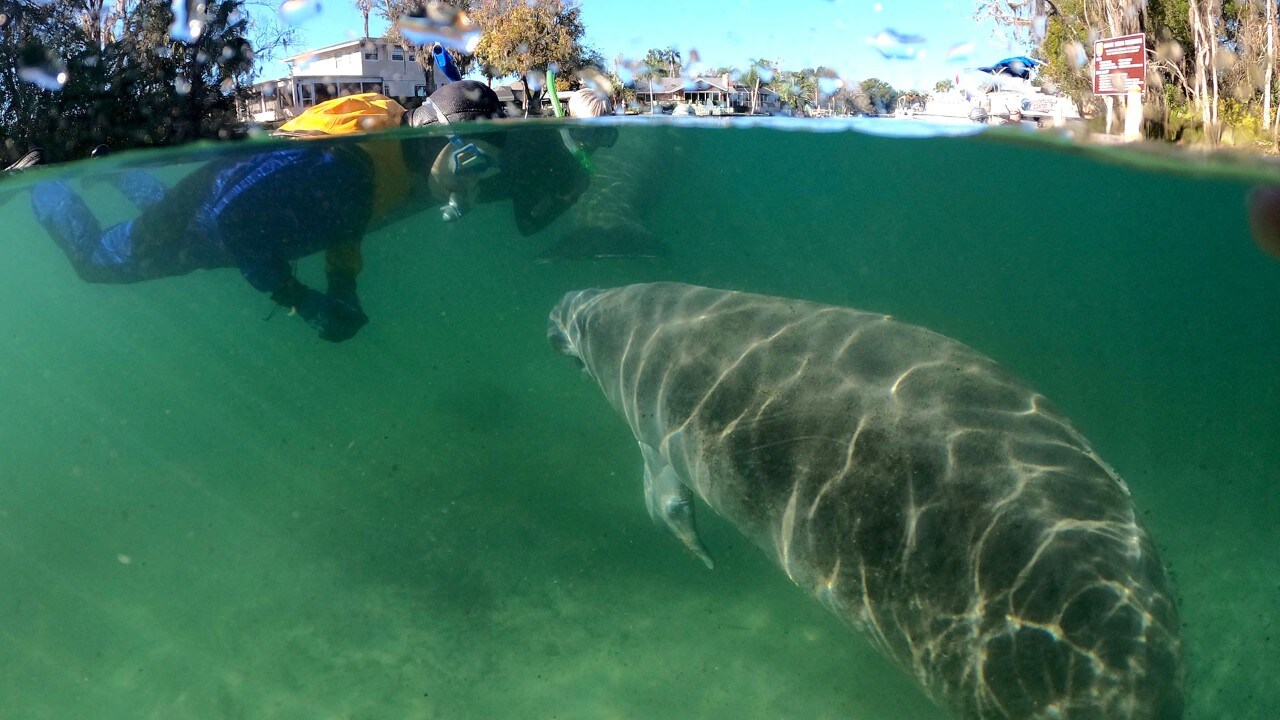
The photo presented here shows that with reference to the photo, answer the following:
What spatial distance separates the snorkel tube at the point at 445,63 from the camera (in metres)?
7.25

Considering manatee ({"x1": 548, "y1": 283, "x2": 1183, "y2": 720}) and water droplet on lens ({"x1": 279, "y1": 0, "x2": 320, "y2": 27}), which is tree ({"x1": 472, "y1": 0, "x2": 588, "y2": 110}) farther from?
manatee ({"x1": 548, "y1": 283, "x2": 1183, "y2": 720})

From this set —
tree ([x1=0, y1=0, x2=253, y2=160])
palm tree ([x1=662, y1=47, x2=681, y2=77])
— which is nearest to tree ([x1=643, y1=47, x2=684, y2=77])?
palm tree ([x1=662, y1=47, x2=681, y2=77])

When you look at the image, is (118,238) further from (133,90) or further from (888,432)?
(888,432)

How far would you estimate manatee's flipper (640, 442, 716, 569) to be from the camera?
514 centimetres

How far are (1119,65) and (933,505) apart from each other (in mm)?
5114

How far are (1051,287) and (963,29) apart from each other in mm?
16996

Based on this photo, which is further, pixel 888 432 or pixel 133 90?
pixel 133 90

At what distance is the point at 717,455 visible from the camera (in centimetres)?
443

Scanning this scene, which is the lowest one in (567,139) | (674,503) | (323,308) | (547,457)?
(547,457)

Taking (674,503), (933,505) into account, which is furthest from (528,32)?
A: (933,505)

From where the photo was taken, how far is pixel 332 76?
689cm

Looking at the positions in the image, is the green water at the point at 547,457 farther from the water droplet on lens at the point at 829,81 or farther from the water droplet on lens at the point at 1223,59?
the water droplet on lens at the point at 829,81

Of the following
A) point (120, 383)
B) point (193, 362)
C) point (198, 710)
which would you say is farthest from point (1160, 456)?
point (120, 383)

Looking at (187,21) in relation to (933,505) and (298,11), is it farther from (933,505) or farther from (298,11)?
(933,505)
